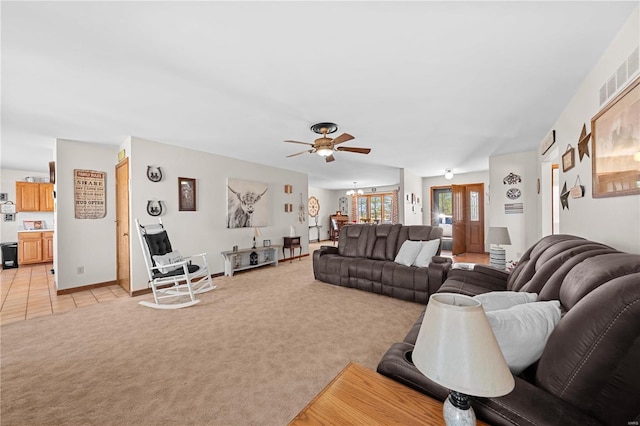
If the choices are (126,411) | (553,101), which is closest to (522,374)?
(126,411)

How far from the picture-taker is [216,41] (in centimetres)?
173

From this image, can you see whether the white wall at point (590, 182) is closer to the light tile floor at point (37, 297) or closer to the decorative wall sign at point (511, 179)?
the decorative wall sign at point (511, 179)

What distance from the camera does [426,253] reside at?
141 inches

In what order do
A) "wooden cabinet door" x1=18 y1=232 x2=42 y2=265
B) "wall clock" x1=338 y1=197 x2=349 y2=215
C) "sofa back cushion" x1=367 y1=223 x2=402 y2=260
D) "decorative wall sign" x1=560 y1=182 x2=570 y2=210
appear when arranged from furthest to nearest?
1. "wall clock" x1=338 y1=197 x2=349 y2=215
2. "wooden cabinet door" x1=18 y1=232 x2=42 y2=265
3. "sofa back cushion" x1=367 y1=223 x2=402 y2=260
4. "decorative wall sign" x1=560 y1=182 x2=570 y2=210

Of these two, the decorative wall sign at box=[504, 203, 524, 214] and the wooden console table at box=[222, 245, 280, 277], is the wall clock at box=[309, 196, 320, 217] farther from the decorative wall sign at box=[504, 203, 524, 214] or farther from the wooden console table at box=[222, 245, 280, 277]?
the decorative wall sign at box=[504, 203, 524, 214]

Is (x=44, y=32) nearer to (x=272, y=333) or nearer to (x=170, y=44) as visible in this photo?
(x=170, y=44)

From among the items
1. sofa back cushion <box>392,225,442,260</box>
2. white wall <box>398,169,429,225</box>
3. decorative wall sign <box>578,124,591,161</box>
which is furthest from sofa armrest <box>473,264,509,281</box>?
white wall <box>398,169,429,225</box>

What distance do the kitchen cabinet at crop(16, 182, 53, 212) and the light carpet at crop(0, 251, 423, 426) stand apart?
4876 millimetres

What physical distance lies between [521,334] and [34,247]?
29.0 feet

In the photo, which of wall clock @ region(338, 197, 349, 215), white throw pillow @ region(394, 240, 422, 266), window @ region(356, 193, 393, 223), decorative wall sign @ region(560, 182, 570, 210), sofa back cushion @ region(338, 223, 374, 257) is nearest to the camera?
decorative wall sign @ region(560, 182, 570, 210)

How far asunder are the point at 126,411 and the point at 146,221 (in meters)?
3.03

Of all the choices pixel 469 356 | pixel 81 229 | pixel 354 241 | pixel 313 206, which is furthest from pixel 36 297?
pixel 313 206

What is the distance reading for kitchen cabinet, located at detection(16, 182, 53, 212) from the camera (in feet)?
19.5

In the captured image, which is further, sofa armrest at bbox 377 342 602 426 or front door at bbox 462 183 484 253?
front door at bbox 462 183 484 253
